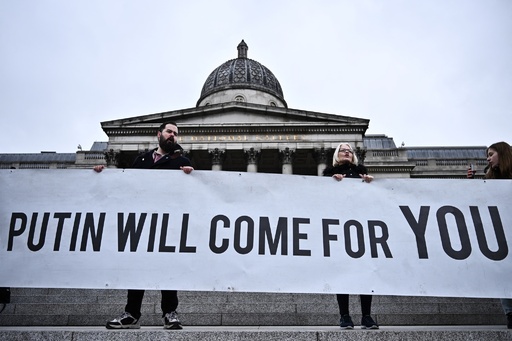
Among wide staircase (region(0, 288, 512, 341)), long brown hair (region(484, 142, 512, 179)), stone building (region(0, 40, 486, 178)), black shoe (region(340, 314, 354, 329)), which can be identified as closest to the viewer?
black shoe (region(340, 314, 354, 329))

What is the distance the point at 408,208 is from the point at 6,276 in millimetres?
4821

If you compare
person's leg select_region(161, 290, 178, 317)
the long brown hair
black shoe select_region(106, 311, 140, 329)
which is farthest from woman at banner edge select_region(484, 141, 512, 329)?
black shoe select_region(106, 311, 140, 329)

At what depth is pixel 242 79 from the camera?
151 feet

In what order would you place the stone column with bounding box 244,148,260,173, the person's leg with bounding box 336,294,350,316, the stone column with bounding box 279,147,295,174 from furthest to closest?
the stone column with bounding box 244,148,260,173, the stone column with bounding box 279,147,295,174, the person's leg with bounding box 336,294,350,316

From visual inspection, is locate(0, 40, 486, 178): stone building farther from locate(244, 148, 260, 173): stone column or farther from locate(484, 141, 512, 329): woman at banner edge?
locate(484, 141, 512, 329): woman at banner edge

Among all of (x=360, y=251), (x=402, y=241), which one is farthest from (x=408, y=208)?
(x=360, y=251)

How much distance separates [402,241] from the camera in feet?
18.8

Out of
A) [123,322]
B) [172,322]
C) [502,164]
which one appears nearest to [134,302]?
[123,322]

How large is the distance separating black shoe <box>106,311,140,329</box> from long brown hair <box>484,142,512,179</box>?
206 inches

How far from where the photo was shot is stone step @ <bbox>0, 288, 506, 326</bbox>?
8.29m

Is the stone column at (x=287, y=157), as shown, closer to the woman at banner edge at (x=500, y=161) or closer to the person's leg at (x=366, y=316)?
the woman at banner edge at (x=500, y=161)

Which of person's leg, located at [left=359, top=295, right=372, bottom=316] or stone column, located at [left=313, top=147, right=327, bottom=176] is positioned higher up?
stone column, located at [left=313, top=147, right=327, bottom=176]

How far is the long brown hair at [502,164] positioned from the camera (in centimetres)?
667

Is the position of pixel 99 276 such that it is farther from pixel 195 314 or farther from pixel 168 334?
pixel 195 314
